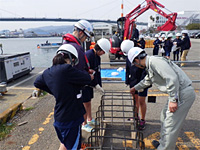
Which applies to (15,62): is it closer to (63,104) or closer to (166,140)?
(63,104)

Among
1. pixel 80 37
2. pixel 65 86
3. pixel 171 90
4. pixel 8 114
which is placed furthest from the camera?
pixel 8 114

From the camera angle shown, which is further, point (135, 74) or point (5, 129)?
point (5, 129)

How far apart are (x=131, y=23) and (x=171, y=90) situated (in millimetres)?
9817

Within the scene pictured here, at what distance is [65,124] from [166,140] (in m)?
1.45

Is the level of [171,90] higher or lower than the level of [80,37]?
lower

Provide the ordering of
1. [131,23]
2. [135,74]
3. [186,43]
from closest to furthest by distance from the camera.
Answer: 1. [135,74]
2. [186,43]
3. [131,23]

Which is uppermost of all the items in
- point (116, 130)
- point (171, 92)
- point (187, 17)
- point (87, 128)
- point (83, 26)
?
point (187, 17)

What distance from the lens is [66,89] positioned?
1875 mm

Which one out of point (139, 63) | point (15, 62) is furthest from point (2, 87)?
point (139, 63)

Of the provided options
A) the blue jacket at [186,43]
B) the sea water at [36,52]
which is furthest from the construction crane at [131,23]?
the sea water at [36,52]

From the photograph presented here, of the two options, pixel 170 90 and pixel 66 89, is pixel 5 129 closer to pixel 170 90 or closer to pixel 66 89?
pixel 66 89

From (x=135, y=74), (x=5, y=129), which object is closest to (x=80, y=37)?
(x=135, y=74)

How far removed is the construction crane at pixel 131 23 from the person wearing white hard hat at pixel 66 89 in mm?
8976

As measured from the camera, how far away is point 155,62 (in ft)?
7.11
